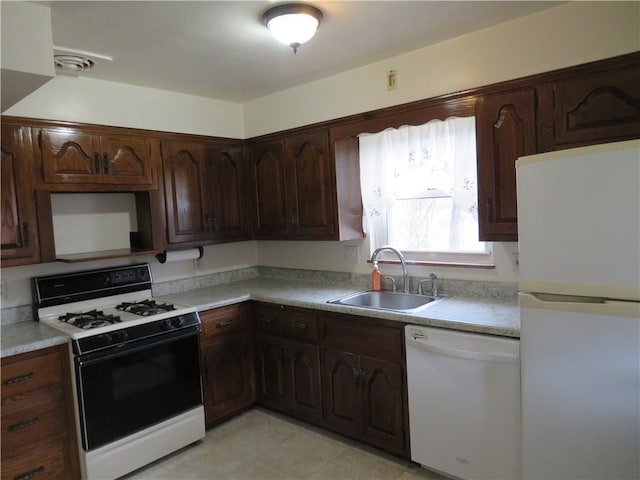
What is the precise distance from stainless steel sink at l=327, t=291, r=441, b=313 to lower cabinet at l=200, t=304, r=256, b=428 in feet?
2.56

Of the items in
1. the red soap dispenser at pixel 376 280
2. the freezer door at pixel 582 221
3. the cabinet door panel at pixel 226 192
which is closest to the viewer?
the freezer door at pixel 582 221

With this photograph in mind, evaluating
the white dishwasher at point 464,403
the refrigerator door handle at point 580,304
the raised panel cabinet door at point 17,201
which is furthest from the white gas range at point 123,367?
the refrigerator door handle at point 580,304

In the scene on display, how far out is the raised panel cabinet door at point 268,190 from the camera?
3.36m

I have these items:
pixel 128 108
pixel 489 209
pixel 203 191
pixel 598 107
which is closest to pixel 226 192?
pixel 203 191

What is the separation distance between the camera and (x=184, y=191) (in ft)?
10.5

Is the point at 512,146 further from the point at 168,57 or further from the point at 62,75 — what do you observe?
the point at 62,75

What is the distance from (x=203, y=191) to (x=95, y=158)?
79 centimetres

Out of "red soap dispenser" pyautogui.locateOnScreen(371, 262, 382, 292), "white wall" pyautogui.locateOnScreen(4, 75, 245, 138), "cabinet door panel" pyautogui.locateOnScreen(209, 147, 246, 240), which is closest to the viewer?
"white wall" pyautogui.locateOnScreen(4, 75, 245, 138)

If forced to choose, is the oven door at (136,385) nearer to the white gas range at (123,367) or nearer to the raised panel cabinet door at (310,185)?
the white gas range at (123,367)

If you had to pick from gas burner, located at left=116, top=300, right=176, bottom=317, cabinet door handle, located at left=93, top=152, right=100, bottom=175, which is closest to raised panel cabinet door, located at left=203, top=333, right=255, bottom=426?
gas burner, located at left=116, top=300, right=176, bottom=317

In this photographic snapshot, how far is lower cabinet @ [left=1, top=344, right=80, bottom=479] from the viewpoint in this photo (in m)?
2.18

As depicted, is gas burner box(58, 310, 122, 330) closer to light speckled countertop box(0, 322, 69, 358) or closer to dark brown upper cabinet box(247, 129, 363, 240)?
light speckled countertop box(0, 322, 69, 358)

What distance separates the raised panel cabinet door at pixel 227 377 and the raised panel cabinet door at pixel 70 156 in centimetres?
134

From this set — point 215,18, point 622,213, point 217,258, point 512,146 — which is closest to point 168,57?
point 215,18
